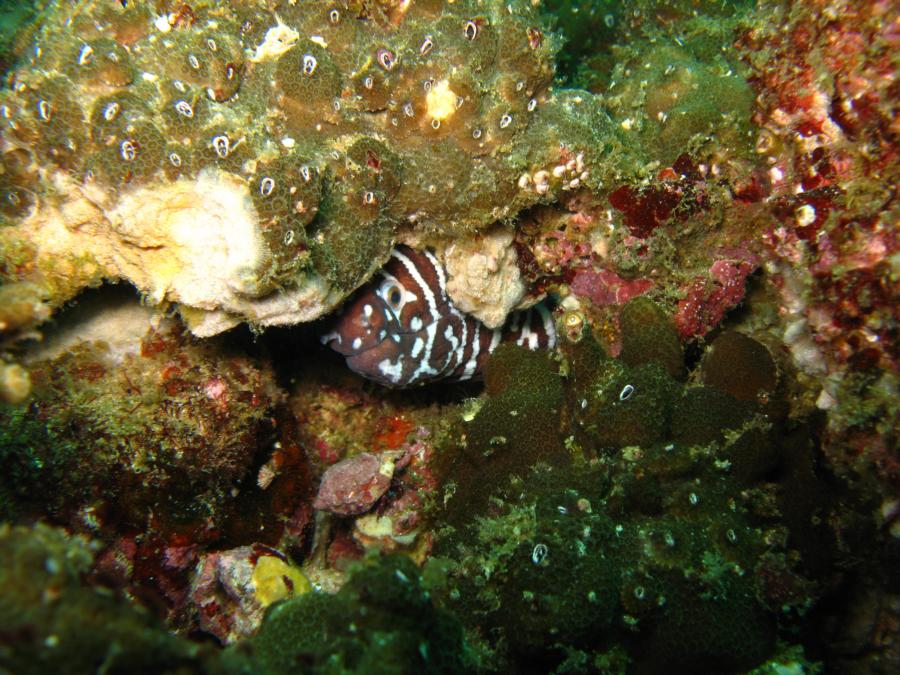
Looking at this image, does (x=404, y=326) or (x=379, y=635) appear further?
(x=404, y=326)

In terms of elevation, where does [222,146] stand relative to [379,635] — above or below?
above

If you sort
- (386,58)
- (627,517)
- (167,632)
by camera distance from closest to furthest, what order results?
(167,632) → (627,517) → (386,58)

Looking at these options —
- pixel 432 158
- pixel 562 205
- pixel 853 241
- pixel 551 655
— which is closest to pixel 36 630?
pixel 551 655

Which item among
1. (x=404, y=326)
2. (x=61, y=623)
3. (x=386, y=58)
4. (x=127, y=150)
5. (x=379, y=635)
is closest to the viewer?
(x=61, y=623)

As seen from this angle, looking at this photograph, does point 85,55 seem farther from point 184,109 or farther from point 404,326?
point 404,326

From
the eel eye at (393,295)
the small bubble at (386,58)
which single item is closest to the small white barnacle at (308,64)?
the small bubble at (386,58)

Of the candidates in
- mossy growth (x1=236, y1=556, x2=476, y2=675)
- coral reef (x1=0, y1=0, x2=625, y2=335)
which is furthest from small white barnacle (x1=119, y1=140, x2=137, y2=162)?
mossy growth (x1=236, y1=556, x2=476, y2=675)

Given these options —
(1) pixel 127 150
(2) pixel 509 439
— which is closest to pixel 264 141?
(1) pixel 127 150

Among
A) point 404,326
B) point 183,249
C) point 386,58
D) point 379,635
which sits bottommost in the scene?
point 379,635
